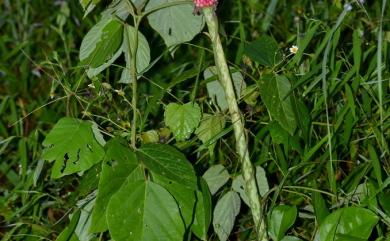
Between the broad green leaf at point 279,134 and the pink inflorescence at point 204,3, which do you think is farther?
the broad green leaf at point 279,134

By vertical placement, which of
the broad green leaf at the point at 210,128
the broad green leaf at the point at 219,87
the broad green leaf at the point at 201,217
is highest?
the broad green leaf at the point at 219,87

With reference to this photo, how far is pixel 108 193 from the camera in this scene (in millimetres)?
966

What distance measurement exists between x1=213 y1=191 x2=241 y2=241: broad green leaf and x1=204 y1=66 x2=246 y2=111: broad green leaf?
0.55ft

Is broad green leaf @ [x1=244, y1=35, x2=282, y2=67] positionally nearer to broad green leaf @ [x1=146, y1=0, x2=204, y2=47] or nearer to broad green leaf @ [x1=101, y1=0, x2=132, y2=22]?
broad green leaf @ [x1=146, y1=0, x2=204, y2=47]

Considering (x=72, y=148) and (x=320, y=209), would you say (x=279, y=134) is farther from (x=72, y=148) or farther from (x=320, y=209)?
(x=72, y=148)

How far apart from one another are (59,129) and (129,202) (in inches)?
8.4

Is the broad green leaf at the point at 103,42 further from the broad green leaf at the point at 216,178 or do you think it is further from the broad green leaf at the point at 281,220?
the broad green leaf at the point at 281,220

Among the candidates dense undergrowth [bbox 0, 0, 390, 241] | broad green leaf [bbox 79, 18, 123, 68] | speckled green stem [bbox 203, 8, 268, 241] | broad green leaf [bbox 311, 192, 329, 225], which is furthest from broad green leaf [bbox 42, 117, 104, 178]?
broad green leaf [bbox 311, 192, 329, 225]

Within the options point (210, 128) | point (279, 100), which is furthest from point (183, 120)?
point (279, 100)

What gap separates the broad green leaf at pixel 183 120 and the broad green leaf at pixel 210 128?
5 cm

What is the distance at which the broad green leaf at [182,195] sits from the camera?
0.98m

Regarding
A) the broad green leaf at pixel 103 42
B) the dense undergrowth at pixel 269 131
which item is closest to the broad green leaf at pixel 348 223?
the dense undergrowth at pixel 269 131

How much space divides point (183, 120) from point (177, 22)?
0.19m

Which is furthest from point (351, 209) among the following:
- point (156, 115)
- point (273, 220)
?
point (156, 115)
